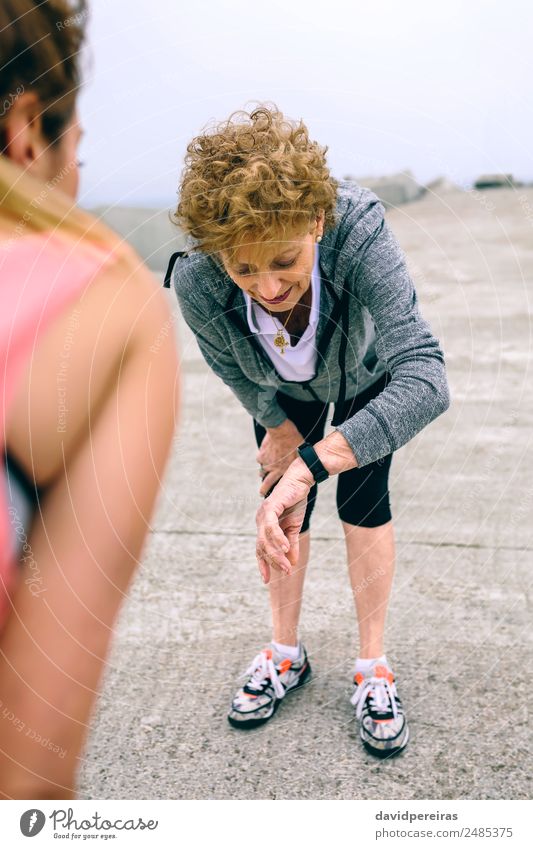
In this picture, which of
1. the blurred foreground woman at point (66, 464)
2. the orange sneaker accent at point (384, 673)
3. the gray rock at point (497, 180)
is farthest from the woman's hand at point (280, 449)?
the blurred foreground woman at point (66, 464)

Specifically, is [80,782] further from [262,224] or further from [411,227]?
[411,227]

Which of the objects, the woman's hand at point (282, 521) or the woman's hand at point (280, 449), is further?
the woman's hand at point (280, 449)

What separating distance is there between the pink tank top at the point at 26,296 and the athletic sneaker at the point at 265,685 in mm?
1493

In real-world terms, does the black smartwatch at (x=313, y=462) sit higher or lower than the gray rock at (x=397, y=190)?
higher

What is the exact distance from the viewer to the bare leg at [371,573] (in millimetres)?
1930

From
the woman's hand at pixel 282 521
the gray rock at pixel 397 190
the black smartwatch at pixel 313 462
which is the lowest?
the gray rock at pixel 397 190

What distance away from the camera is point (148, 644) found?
230 cm

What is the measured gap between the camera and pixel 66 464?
63 centimetres

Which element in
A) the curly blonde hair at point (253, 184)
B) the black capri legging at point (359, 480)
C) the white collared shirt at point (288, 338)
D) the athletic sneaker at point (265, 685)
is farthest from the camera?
the athletic sneaker at point (265, 685)

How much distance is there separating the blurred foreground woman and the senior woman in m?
0.79

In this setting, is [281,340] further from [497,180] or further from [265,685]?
[497,180]

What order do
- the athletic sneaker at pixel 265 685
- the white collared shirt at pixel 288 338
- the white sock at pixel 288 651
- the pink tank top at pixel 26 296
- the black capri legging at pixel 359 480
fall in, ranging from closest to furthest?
1. the pink tank top at pixel 26 296
2. the white collared shirt at pixel 288 338
3. the black capri legging at pixel 359 480
4. the athletic sneaker at pixel 265 685
5. the white sock at pixel 288 651

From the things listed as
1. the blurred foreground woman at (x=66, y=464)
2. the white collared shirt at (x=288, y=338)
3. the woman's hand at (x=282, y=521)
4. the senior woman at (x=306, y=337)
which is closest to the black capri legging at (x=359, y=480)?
the senior woman at (x=306, y=337)

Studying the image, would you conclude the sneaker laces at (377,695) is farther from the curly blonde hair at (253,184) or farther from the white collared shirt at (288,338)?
the curly blonde hair at (253,184)
